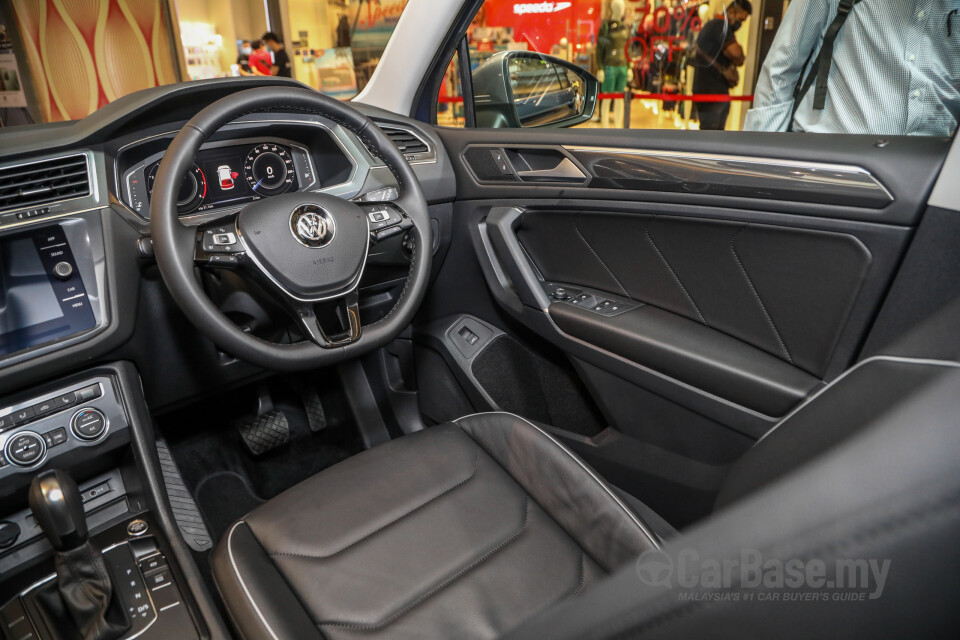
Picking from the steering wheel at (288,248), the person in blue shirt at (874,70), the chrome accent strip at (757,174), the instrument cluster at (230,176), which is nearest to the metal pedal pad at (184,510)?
the steering wheel at (288,248)

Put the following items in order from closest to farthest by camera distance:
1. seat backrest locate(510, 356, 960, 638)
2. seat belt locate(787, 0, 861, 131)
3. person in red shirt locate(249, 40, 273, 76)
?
seat backrest locate(510, 356, 960, 638)
seat belt locate(787, 0, 861, 131)
person in red shirt locate(249, 40, 273, 76)

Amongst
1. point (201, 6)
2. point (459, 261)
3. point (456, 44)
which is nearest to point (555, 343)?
point (459, 261)

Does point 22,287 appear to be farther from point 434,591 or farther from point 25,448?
point 434,591

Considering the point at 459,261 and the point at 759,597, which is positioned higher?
the point at 759,597

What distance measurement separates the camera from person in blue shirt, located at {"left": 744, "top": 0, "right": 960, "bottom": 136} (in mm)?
1234

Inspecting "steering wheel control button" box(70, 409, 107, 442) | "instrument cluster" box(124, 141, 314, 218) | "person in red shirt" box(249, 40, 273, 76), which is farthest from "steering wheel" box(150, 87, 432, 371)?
"person in red shirt" box(249, 40, 273, 76)

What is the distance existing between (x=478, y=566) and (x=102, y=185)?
0.94m

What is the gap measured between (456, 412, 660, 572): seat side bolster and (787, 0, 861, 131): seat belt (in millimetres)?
946

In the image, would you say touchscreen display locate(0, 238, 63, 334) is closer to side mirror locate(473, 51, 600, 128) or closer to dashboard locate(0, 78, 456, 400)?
dashboard locate(0, 78, 456, 400)

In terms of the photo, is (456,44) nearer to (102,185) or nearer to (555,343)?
(555,343)

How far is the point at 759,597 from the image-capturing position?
0.26 m

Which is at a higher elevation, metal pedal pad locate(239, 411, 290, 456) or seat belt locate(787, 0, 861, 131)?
seat belt locate(787, 0, 861, 131)

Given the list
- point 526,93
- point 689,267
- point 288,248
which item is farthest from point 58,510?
point 526,93

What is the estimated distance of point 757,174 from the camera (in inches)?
45.5
